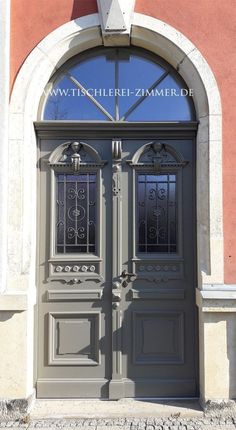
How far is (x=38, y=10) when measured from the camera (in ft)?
14.6

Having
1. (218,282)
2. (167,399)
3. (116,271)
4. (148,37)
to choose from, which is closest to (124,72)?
(148,37)

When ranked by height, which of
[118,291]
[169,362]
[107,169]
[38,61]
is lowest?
[169,362]

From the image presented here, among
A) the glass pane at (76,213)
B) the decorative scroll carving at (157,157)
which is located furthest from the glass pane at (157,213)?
the glass pane at (76,213)

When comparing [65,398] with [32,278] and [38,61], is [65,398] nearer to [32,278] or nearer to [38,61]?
[32,278]

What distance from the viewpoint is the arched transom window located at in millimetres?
4695

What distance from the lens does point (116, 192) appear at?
4602mm

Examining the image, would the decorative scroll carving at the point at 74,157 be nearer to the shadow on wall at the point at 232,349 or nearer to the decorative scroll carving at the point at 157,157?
the decorative scroll carving at the point at 157,157

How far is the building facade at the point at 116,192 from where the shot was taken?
4.30 metres

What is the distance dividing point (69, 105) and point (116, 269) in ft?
6.32

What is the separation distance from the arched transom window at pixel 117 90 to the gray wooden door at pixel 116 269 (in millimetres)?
331

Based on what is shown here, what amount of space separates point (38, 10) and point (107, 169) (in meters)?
1.85

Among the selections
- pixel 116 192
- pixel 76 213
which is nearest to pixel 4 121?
pixel 76 213

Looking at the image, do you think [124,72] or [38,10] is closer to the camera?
[38,10]

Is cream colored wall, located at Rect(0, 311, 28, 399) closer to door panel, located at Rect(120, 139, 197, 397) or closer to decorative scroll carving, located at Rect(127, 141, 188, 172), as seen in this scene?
door panel, located at Rect(120, 139, 197, 397)
